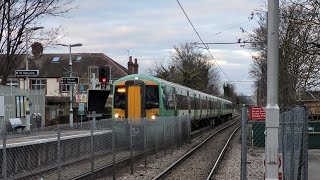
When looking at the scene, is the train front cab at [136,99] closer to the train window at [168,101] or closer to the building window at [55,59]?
the train window at [168,101]

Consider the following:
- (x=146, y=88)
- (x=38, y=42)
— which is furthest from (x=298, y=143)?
(x=38, y=42)

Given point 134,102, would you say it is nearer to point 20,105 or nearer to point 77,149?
point 77,149

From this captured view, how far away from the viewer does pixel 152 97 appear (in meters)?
22.4

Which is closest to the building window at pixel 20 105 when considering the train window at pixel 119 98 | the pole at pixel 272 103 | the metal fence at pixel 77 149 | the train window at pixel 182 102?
the train window at pixel 182 102

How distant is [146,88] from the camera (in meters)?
22.4

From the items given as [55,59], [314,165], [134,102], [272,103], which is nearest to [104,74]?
[134,102]

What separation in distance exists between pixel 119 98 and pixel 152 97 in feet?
5.07

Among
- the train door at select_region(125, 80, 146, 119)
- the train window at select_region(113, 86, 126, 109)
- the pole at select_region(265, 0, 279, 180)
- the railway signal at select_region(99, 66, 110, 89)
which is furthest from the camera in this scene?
the train window at select_region(113, 86, 126, 109)

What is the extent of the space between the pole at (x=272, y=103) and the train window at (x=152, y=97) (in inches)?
623

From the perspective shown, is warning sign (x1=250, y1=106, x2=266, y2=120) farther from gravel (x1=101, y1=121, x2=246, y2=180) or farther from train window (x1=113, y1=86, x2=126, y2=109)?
train window (x1=113, y1=86, x2=126, y2=109)

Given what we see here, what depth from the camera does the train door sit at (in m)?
21.8

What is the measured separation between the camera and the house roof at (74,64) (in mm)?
72688

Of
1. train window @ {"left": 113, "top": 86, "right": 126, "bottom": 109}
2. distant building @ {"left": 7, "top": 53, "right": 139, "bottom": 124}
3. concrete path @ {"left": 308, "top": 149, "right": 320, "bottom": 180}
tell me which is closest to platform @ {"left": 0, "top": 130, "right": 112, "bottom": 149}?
concrete path @ {"left": 308, "top": 149, "right": 320, "bottom": 180}

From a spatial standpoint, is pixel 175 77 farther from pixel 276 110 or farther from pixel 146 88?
pixel 276 110
